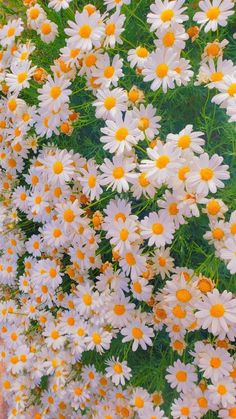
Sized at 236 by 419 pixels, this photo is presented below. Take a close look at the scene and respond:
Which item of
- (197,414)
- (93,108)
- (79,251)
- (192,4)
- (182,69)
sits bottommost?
(197,414)

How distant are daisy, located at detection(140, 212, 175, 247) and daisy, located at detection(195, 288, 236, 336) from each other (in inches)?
6.7

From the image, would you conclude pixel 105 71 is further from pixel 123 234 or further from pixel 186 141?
pixel 123 234

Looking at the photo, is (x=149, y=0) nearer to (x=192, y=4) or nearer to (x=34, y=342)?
(x=192, y=4)

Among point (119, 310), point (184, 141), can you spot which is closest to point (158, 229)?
point (184, 141)

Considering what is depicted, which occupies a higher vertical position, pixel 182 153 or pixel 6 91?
pixel 6 91

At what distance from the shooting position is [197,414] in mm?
1248

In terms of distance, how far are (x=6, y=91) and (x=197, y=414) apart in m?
1.17

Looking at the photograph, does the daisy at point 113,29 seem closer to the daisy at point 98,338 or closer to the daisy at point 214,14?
the daisy at point 214,14

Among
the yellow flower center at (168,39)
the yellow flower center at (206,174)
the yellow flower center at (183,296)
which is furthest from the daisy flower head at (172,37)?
the yellow flower center at (183,296)

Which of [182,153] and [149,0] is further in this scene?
[149,0]

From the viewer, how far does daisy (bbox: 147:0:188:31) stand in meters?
1.12

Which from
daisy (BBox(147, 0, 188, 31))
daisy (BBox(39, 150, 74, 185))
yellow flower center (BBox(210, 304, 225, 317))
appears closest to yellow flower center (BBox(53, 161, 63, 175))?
daisy (BBox(39, 150, 74, 185))

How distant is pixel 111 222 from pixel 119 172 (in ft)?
0.48

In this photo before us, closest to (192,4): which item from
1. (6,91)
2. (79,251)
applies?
(6,91)
